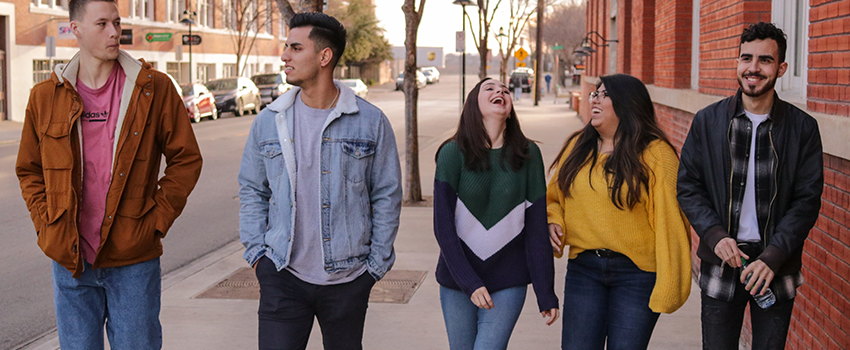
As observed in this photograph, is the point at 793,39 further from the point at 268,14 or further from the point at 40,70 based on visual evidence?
the point at 268,14

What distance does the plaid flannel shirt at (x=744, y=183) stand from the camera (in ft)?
11.5

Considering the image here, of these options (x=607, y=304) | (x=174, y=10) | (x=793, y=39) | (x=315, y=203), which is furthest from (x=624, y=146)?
(x=174, y=10)

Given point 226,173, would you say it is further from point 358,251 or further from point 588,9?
point 588,9

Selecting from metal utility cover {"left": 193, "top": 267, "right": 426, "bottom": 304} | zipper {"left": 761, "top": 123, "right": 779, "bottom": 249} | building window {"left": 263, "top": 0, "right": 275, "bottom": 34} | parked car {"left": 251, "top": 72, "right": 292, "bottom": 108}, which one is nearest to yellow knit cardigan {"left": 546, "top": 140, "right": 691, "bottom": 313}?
zipper {"left": 761, "top": 123, "right": 779, "bottom": 249}

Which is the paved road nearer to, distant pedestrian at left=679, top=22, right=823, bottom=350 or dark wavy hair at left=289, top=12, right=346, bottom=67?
dark wavy hair at left=289, top=12, right=346, bottom=67

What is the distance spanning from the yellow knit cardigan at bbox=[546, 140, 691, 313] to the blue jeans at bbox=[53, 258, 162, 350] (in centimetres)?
177

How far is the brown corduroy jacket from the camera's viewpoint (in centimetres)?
362

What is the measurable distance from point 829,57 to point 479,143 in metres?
1.87

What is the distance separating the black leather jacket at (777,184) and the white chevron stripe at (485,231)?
687 millimetres

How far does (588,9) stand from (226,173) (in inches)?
638

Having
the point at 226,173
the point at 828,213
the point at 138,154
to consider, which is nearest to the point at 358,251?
the point at 138,154

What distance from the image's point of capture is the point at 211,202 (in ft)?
41.7

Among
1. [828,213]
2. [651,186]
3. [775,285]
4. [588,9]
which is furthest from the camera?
[588,9]

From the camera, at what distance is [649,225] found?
383 centimetres
